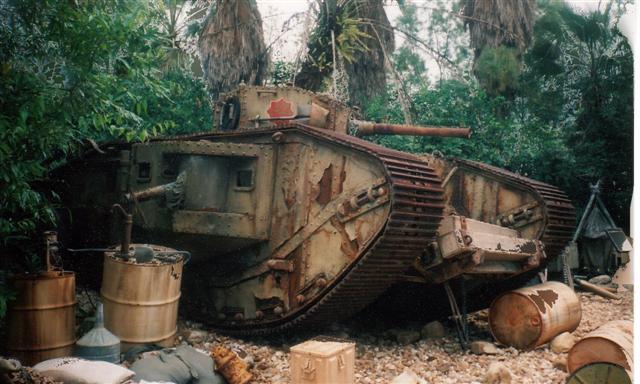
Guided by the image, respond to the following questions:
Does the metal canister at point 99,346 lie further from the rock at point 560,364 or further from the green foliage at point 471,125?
the green foliage at point 471,125

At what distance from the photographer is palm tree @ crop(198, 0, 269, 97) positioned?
1260 cm

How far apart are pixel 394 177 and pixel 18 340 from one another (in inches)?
142

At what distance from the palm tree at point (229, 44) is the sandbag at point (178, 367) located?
8247 millimetres

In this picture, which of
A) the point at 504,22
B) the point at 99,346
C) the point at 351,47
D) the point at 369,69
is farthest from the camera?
the point at 504,22

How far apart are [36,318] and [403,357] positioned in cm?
346

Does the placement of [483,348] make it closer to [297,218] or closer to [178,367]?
[297,218]

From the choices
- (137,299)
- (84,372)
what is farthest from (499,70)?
(84,372)

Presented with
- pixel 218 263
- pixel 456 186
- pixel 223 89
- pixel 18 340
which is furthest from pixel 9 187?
pixel 223 89

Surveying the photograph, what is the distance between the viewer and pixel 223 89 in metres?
12.9

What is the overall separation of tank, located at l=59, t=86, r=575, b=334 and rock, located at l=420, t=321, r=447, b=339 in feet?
2.02

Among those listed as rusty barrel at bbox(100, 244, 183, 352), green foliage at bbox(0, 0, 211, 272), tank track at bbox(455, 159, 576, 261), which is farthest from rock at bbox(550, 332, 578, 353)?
green foliage at bbox(0, 0, 211, 272)

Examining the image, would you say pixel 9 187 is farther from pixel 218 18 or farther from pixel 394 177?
pixel 218 18

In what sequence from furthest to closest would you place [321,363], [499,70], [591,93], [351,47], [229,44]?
[499,70], [229,44], [351,47], [591,93], [321,363]

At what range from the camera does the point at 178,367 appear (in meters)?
5.03
